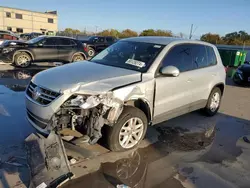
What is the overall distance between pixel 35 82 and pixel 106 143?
1.46 m

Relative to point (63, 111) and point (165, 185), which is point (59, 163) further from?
point (165, 185)

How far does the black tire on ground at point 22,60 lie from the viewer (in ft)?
36.7

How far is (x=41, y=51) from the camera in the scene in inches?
455

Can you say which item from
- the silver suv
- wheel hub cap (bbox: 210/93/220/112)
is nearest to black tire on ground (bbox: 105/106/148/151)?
the silver suv

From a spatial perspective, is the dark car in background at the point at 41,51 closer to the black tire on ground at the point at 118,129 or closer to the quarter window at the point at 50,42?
the quarter window at the point at 50,42

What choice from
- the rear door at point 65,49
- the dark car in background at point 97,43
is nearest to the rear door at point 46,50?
the rear door at point 65,49

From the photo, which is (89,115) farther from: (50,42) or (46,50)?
(50,42)

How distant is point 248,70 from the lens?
1003 cm

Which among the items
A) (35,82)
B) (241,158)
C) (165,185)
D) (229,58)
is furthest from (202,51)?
(229,58)

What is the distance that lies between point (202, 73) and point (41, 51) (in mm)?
9023

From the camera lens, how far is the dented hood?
3.28m

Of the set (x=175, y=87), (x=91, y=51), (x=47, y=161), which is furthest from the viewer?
(x=91, y=51)

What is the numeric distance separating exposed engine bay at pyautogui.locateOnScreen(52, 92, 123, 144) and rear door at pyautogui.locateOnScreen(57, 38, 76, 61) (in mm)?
9321

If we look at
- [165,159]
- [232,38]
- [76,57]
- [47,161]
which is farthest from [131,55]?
[232,38]
